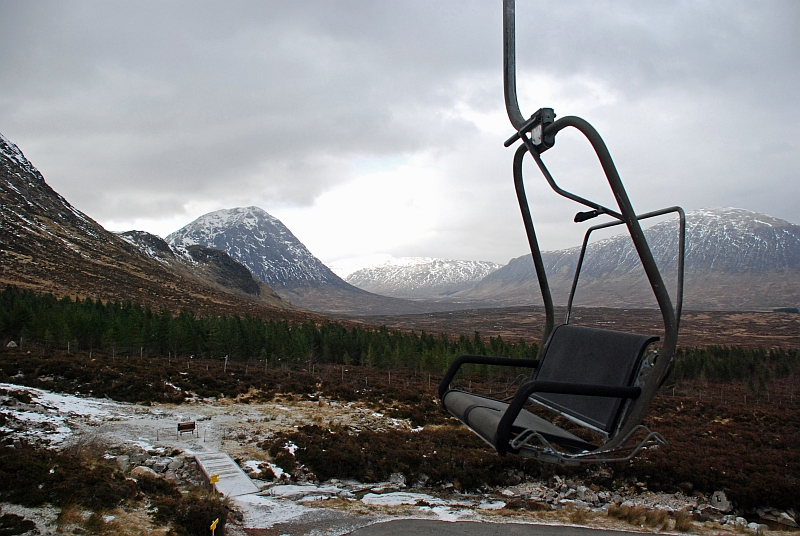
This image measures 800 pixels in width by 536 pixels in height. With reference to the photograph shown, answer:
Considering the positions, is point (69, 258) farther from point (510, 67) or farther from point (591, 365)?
point (591, 365)

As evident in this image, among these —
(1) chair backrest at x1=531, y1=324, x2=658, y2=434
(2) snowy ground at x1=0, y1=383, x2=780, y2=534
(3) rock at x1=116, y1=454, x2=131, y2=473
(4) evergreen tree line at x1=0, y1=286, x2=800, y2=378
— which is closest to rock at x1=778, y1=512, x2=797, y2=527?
(2) snowy ground at x1=0, y1=383, x2=780, y2=534

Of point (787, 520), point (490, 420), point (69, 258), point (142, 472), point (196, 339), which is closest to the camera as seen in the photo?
point (490, 420)

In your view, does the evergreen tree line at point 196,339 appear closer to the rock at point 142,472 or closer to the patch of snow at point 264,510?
the patch of snow at point 264,510

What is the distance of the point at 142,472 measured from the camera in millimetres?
12070

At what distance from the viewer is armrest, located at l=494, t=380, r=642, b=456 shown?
109 inches

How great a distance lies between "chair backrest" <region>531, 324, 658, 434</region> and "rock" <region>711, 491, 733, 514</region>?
1512cm

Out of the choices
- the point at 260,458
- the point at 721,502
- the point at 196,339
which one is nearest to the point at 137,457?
the point at 260,458

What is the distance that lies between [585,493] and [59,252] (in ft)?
318

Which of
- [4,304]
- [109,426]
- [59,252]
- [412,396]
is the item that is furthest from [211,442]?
[59,252]

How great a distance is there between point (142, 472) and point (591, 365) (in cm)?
1232

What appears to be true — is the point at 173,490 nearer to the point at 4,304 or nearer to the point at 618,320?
the point at 4,304

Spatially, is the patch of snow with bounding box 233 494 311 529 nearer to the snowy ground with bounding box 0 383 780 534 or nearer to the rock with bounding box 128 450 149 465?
the snowy ground with bounding box 0 383 780 534

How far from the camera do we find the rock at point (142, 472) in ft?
37.6

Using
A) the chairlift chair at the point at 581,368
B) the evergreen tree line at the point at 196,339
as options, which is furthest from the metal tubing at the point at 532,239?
the evergreen tree line at the point at 196,339
